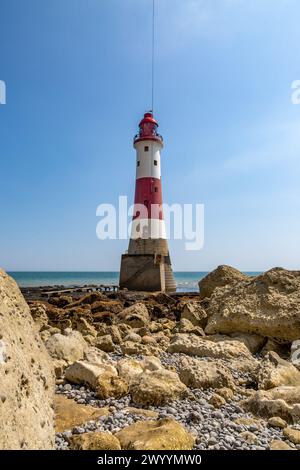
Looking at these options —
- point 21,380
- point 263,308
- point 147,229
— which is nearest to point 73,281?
point 147,229

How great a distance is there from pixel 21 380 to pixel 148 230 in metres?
24.2

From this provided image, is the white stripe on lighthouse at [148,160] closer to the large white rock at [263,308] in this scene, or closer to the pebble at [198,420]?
the large white rock at [263,308]

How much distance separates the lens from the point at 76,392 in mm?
4344

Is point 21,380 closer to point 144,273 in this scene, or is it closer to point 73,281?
point 144,273

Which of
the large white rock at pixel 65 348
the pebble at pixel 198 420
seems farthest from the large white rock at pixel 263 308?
the large white rock at pixel 65 348

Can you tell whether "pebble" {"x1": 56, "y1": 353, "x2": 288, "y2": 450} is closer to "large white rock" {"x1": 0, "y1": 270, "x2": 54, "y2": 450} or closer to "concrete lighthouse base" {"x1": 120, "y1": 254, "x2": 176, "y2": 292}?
"large white rock" {"x1": 0, "y1": 270, "x2": 54, "y2": 450}

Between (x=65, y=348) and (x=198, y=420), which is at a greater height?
(x=65, y=348)

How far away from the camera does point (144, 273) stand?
25.0m

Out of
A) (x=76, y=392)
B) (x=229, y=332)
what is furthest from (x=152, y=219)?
(x=76, y=392)

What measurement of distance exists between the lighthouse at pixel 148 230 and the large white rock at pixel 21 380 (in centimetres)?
2128

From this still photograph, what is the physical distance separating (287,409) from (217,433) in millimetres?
1025
